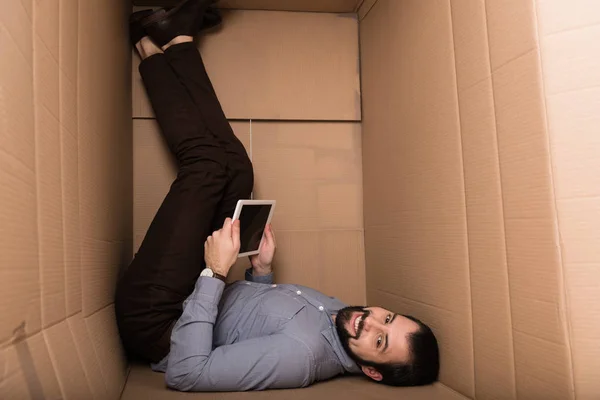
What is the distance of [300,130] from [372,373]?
2.61 feet

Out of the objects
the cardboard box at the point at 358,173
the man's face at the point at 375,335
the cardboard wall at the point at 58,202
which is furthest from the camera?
the man's face at the point at 375,335

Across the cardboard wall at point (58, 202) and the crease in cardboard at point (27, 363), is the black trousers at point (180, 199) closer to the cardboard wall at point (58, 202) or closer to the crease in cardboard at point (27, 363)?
the cardboard wall at point (58, 202)

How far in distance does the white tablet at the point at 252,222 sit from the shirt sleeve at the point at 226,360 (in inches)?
10.2

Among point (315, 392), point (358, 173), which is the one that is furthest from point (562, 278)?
point (358, 173)

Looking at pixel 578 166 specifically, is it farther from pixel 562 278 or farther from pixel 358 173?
pixel 358 173

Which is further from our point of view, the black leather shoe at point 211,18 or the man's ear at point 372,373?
the black leather shoe at point 211,18

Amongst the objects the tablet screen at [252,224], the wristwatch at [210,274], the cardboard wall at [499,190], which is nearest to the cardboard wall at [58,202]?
the wristwatch at [210,274]

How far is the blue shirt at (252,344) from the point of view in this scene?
1.00 meters

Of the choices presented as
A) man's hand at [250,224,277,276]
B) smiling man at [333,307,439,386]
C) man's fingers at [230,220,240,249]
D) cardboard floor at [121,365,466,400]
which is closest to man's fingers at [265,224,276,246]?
man's hand at [250,224,277,276]

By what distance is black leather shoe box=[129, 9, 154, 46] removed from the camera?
4.66 feet

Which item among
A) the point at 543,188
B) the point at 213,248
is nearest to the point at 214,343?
the point at 213,248

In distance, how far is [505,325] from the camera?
83cm

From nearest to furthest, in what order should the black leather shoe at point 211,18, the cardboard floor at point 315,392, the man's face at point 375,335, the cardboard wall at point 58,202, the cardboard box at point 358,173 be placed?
the cardboard wall at point 58,202 < the cardboard box at point 358,173 < the cardboard floor at point 315,392 < the man's face at point 375,335 < the black leather shoe at point 211,18

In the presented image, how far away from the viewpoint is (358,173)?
1.63m
